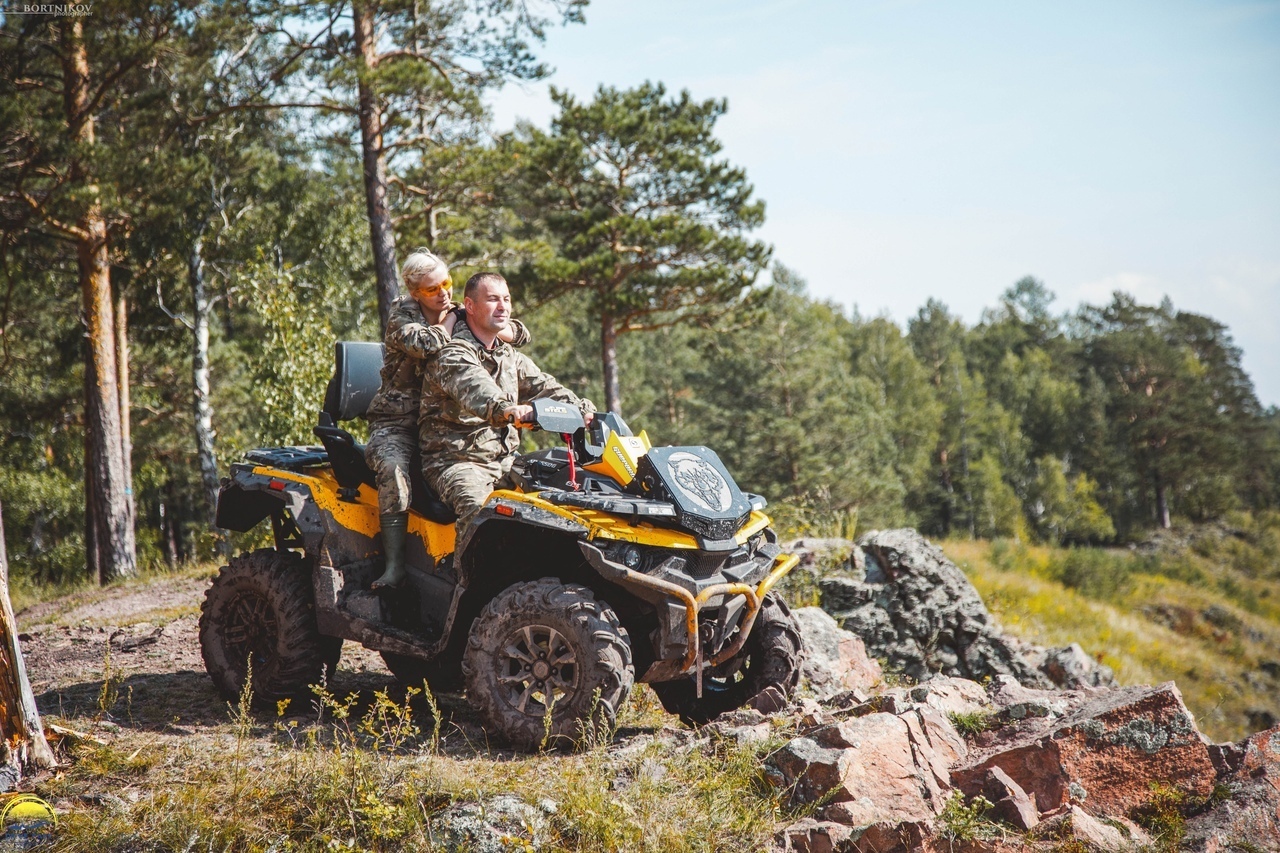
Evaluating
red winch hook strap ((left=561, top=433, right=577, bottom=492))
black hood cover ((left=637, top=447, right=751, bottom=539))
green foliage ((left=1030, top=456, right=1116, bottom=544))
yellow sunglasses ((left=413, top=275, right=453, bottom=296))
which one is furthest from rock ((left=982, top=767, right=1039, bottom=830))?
green foliage ((left=1030, top=456, right=1116, bottom=544))

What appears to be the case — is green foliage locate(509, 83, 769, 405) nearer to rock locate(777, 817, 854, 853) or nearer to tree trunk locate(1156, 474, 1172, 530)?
rock locate(777, 817, 854, 853)

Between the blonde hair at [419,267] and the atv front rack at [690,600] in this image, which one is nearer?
the atv front rack at [690,600]

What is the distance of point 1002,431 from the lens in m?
59.2

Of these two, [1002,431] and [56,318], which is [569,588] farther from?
[1002,431]

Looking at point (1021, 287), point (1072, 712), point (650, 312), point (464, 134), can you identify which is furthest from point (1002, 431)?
point (1072, 712)

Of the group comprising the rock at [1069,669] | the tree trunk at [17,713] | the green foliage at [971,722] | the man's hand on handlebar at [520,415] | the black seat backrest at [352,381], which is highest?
the black seat backrest at [352,381]

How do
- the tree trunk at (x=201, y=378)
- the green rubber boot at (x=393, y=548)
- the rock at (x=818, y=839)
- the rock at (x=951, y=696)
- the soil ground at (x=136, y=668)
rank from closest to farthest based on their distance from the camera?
the rock at (x=818, y=839)
the green rubber boot at (x=393, y=548)
the rock at (x=951, y=696)
the soil ground at (x=136, y=668)
the tree trunk at (x=201, y=378)

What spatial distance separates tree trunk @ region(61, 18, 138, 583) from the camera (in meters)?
14.9

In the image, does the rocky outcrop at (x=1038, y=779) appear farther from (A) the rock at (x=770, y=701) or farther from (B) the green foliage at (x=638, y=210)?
(B) the green foliage at (x=638, y=210)

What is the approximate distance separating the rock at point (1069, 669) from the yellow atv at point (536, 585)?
232 inches

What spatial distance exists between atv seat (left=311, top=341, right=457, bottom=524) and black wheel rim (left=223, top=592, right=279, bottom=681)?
0.88 m

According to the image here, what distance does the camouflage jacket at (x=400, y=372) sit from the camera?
552 cm

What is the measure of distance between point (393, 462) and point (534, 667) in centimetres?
139

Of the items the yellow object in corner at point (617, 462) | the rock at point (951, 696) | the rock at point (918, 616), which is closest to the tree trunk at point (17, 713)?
the yellow object in corner at point (617, 462)
